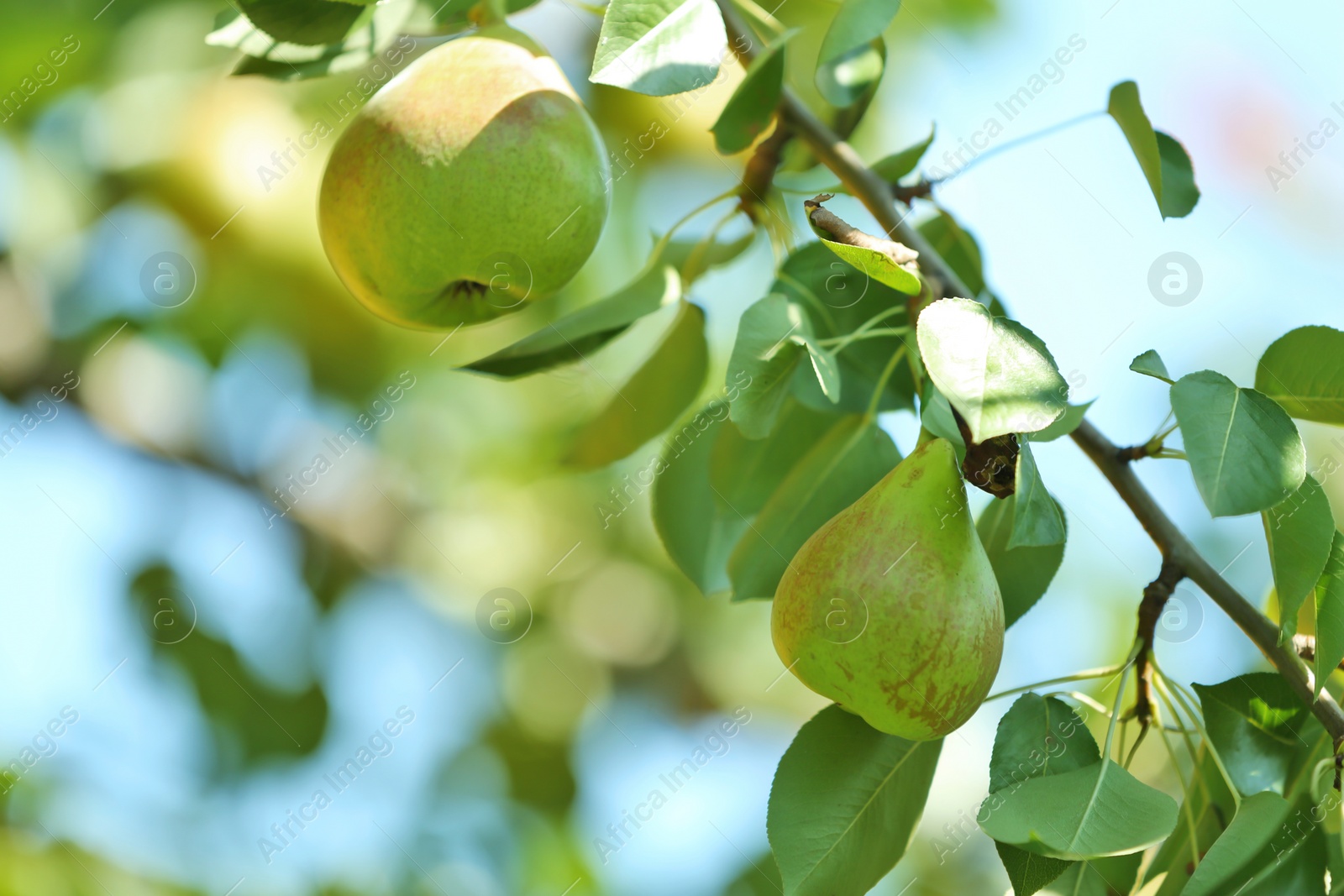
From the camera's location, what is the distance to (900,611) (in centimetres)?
67

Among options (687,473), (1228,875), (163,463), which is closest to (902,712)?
(1228,875)

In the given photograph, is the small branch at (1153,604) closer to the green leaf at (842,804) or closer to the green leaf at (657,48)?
the green leaf at (842,804)

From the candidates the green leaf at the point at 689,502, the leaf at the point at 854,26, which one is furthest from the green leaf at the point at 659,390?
the leaf at the point at 854,26

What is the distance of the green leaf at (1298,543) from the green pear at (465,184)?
54cm

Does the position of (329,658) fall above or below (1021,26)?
below

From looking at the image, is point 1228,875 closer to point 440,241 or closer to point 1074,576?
point 440,241

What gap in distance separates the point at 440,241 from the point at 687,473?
1.21ft

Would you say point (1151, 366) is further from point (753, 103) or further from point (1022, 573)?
point (753, 103)

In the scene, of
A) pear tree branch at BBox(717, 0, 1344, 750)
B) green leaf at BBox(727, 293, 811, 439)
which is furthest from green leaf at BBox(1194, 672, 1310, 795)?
green leaf at BBox(727, 293, 811, 439)

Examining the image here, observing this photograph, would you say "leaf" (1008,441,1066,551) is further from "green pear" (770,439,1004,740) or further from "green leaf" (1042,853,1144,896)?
"green leaf" (1042,853,1144,896)

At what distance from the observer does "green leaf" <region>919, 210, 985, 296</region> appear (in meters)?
1.07

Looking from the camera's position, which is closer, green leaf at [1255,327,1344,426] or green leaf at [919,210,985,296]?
green leaf at [1255,327,1344,426]

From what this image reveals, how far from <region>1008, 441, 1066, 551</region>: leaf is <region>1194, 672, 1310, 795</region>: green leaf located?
0.31 metres

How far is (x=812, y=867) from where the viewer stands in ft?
2.43
